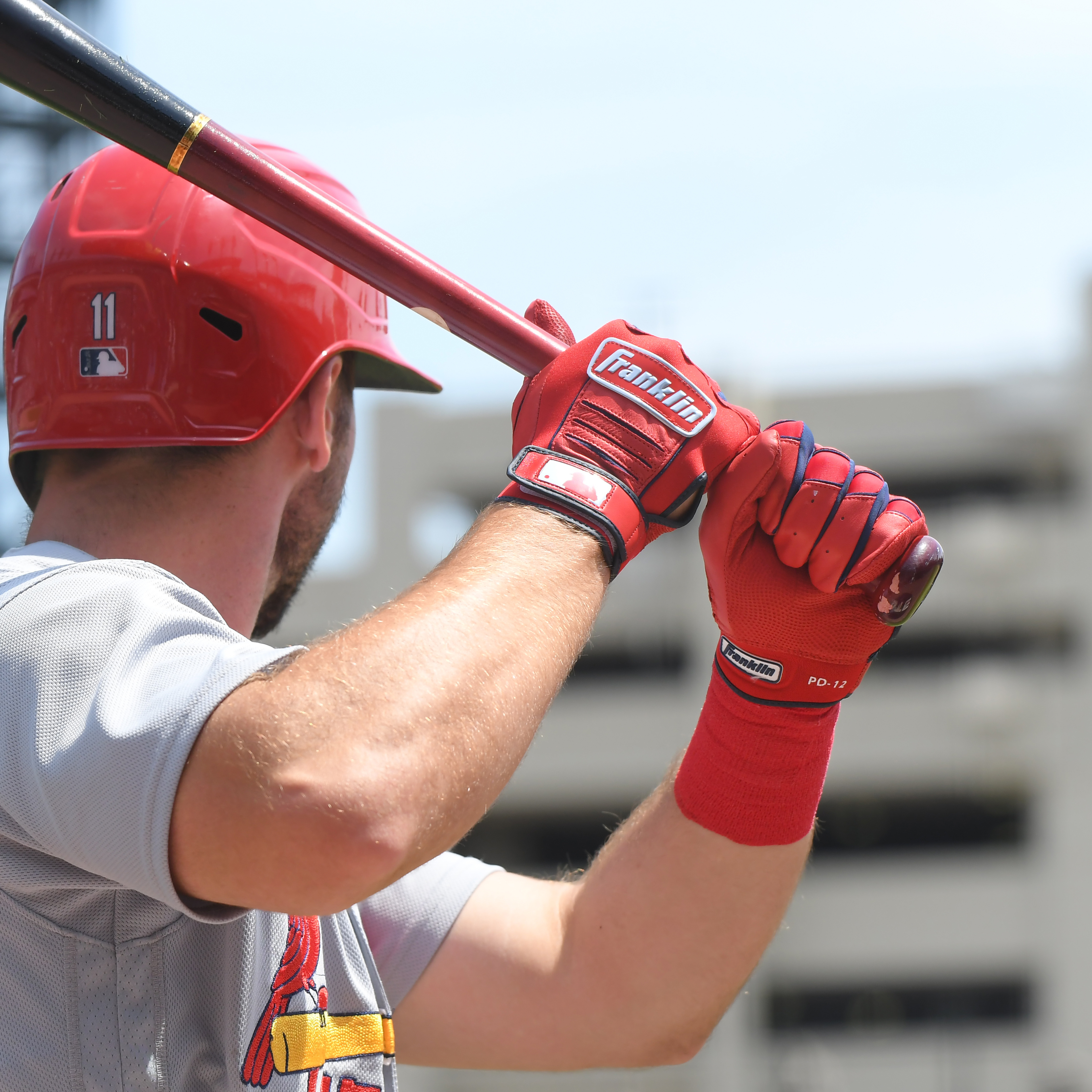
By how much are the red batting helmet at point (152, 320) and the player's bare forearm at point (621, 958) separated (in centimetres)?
118

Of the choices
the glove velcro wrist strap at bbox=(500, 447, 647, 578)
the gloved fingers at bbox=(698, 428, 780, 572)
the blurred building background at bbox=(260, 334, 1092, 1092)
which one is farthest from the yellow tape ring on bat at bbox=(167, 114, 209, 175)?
the blurred building background at bbox=(260, 334, 1092, 1092)

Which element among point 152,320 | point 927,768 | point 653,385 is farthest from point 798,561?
point 927,768

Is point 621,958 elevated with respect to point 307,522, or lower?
lower

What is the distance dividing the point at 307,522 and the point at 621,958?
1.10 metres

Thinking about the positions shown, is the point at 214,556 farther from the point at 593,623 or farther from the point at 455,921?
the point at 455,921

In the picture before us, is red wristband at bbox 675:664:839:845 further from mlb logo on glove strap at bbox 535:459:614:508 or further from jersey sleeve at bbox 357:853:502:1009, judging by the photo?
mlb logo on glove strap at bbox 535:459:614:508

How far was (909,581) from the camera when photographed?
8.82 feet

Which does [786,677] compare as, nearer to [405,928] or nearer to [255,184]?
[405,928]

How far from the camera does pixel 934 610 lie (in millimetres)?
32844

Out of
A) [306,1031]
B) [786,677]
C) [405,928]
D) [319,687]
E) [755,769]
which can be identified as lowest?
[405,928]

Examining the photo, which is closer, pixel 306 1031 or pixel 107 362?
pixel 306 1031

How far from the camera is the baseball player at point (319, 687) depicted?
1863 millimetres

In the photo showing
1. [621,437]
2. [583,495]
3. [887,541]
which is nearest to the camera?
[583,495]

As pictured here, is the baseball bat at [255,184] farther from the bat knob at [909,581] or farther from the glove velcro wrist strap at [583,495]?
the glove velcro wrist strap at [583,495]
